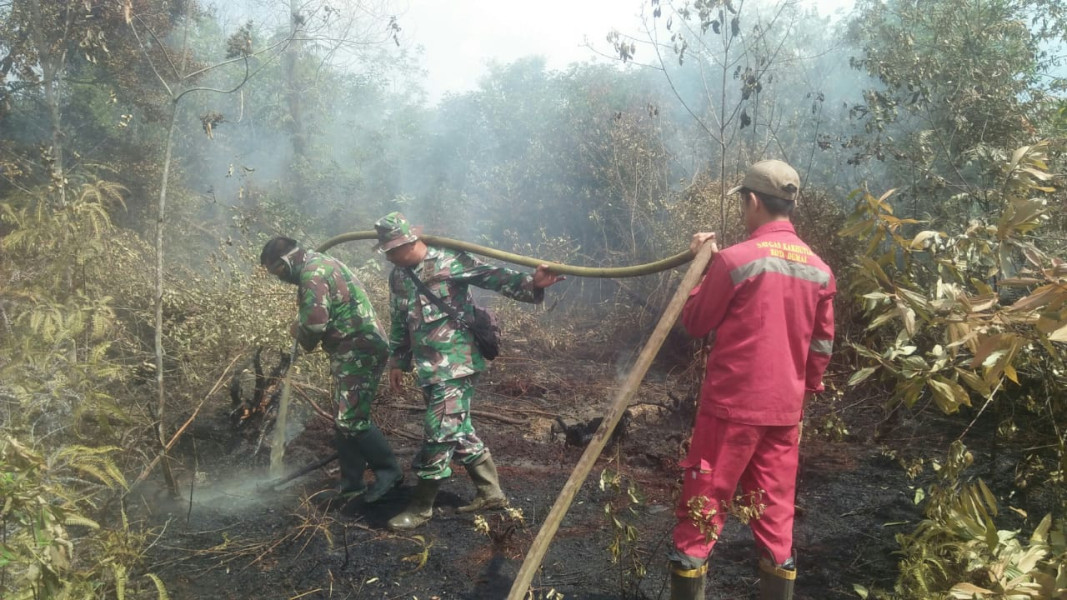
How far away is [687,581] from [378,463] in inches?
95.6

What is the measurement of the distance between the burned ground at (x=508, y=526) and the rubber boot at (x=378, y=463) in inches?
3.8

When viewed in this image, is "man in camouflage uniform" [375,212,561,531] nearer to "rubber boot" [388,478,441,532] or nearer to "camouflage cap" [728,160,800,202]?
"rubber boot" [388,478,441,532]

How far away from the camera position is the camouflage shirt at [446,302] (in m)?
3.90

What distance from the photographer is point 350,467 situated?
4.36 m

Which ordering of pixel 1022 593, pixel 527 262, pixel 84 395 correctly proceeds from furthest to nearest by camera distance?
1. pixel 527 262
2. pixel 84 395
3. pixel 1022 593

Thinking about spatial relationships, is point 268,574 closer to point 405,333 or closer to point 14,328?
point 405,333

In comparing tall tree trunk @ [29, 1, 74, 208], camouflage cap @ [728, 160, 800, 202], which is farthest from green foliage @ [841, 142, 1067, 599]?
tall tree trunk @ [29, 1, 74, 208]

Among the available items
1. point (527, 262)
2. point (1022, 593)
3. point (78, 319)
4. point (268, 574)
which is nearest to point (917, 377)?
point (1022, 593)

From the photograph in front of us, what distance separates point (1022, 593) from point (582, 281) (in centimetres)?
933

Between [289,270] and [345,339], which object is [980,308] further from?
[289,270]

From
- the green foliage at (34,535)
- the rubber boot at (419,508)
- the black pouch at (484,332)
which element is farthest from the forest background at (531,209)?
the black pouch at (484,332)

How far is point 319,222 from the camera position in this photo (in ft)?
42.4

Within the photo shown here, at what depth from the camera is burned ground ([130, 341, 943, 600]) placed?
10.8 feet

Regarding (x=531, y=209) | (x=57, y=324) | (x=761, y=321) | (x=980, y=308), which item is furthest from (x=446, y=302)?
A: (x=531, y=209)
